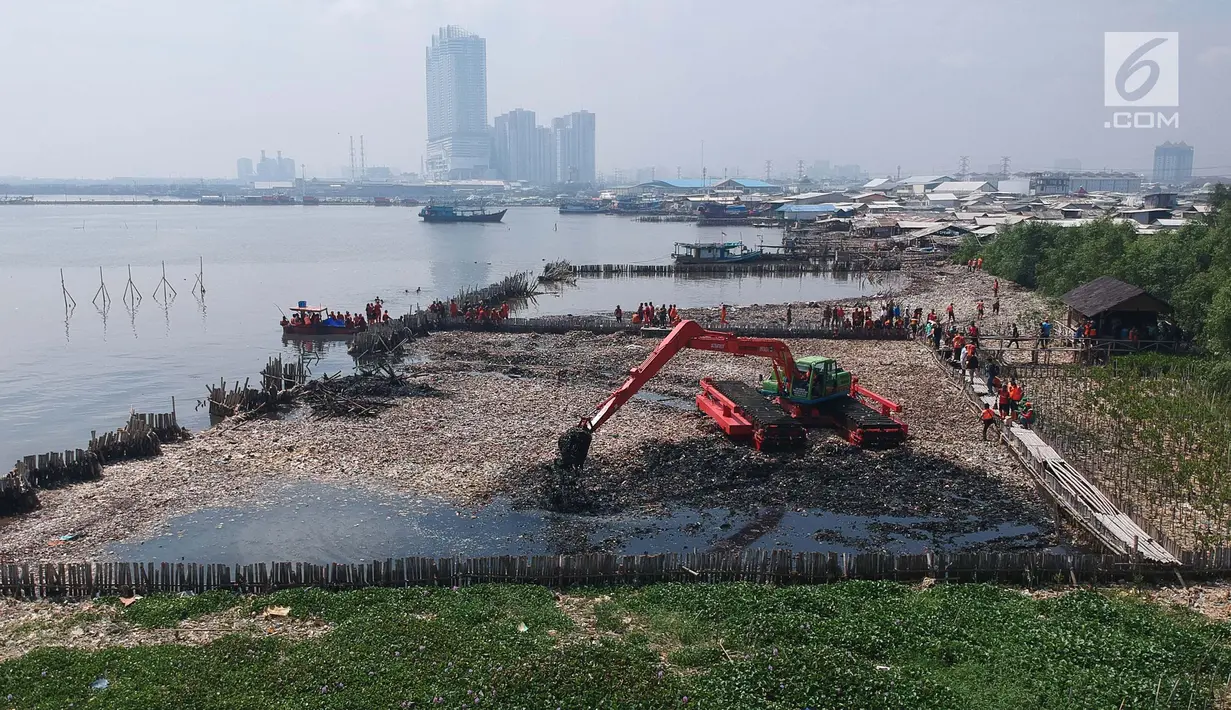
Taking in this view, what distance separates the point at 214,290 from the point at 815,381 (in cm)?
5927

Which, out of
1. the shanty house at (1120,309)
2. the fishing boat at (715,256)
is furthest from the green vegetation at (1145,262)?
the fishing boat at (715,256)

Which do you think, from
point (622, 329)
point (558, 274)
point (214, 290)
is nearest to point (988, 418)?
point (622, 329)

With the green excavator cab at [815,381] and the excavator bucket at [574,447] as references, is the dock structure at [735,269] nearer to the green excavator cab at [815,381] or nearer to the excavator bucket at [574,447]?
the green excavator cab at [815,381]

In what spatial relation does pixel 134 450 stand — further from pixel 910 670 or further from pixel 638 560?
pixel 910 670

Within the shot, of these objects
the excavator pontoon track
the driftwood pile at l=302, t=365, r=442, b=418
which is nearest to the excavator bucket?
the excavator pontoon track

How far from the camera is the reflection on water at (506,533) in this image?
18.7 meters

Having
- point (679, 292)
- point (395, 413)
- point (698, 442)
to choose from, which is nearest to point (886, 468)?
point (698, 442)

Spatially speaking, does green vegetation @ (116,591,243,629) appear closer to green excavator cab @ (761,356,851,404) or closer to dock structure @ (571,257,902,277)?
green excavator cab @ (761,356,851,404)

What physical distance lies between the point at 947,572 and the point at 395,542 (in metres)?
11.2

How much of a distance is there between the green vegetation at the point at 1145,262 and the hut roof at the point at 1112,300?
180 centimetres

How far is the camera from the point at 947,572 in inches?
637

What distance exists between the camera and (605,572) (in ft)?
52.4

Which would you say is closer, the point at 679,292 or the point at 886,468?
the point at 886,468

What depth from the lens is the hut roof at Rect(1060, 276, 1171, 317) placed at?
33750 millimetres
